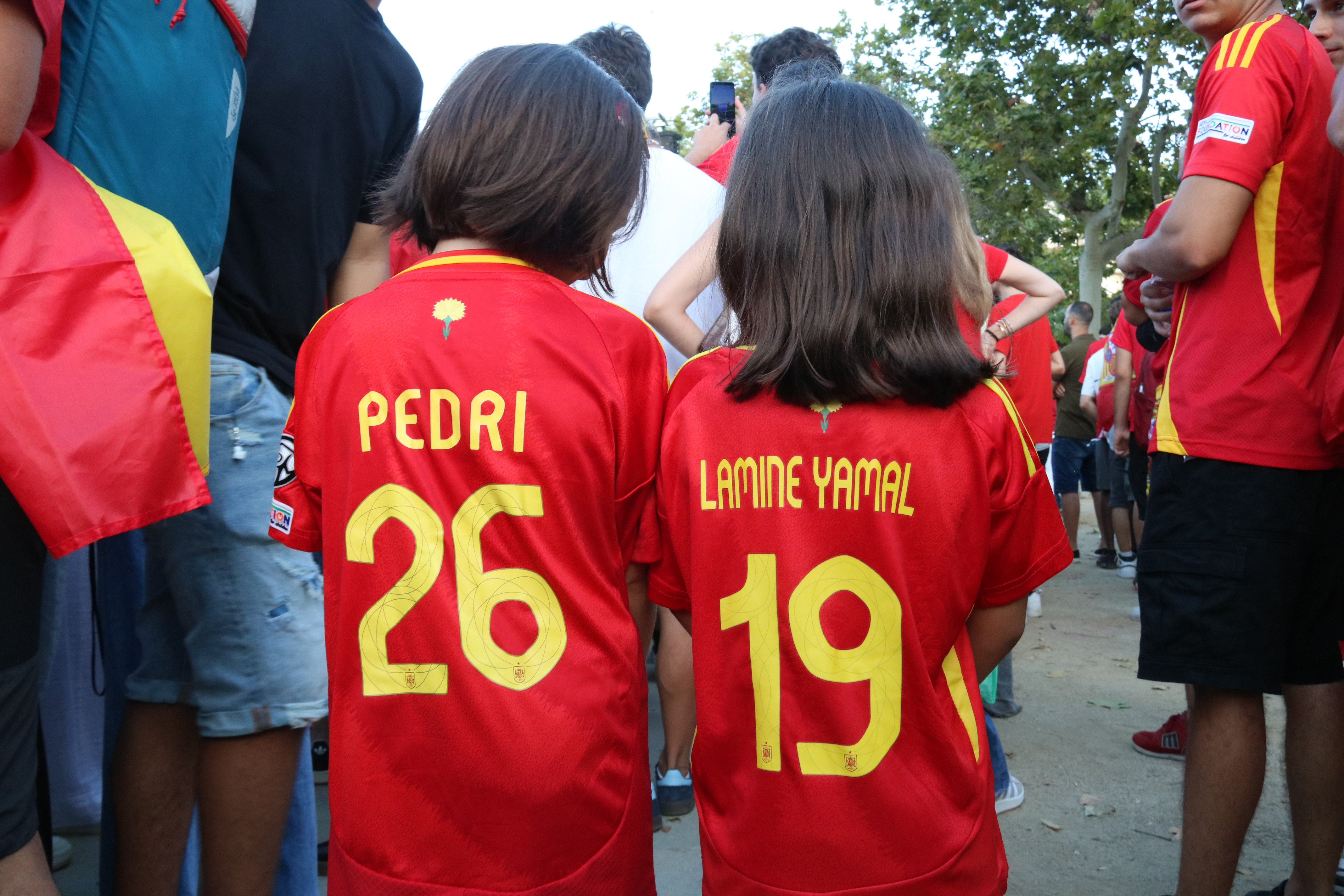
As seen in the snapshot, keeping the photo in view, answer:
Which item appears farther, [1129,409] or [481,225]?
[1129,409]

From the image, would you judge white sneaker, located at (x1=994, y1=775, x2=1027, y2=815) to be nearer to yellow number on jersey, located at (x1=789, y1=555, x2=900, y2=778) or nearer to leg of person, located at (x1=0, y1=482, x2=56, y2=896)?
yellow number on jersey, located at (x1=789, y1=555, x2=900, y2=778)

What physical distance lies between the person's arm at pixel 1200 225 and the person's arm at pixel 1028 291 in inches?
78.3

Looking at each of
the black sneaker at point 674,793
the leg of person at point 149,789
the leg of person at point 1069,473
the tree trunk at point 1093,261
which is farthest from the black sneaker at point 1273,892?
the tree trunk at point 1093,261

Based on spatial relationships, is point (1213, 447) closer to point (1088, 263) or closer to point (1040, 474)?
point (1040, 474)

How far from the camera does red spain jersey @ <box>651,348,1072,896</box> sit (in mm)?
1530

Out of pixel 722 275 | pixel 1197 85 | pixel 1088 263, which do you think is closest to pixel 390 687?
pixel 722 275

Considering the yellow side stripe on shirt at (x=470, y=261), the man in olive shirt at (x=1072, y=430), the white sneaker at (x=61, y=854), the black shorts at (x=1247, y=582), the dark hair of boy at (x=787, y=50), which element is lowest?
the man in olive shirt at (x=1072, y=430)

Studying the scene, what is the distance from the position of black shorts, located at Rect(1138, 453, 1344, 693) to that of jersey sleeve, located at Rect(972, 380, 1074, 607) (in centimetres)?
91

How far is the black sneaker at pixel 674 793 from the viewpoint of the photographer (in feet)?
11.0

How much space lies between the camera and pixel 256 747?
1.95 meters

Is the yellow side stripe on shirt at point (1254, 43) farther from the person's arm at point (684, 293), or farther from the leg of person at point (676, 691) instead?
the leg of person at point (676, 691)

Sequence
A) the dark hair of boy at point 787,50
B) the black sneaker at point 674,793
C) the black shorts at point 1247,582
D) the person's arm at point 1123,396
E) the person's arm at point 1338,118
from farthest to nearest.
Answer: the person's arm at point 1123,396
the dark hair of boy at point 787,50
the black sneaker at point 674,793
the black shorts at point 1247,582
the person's arm at point 1338,118

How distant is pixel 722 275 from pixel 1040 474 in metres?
0.60

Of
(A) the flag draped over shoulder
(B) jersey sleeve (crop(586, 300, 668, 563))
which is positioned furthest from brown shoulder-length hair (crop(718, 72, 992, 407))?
(A) the flag draped over shoulder
